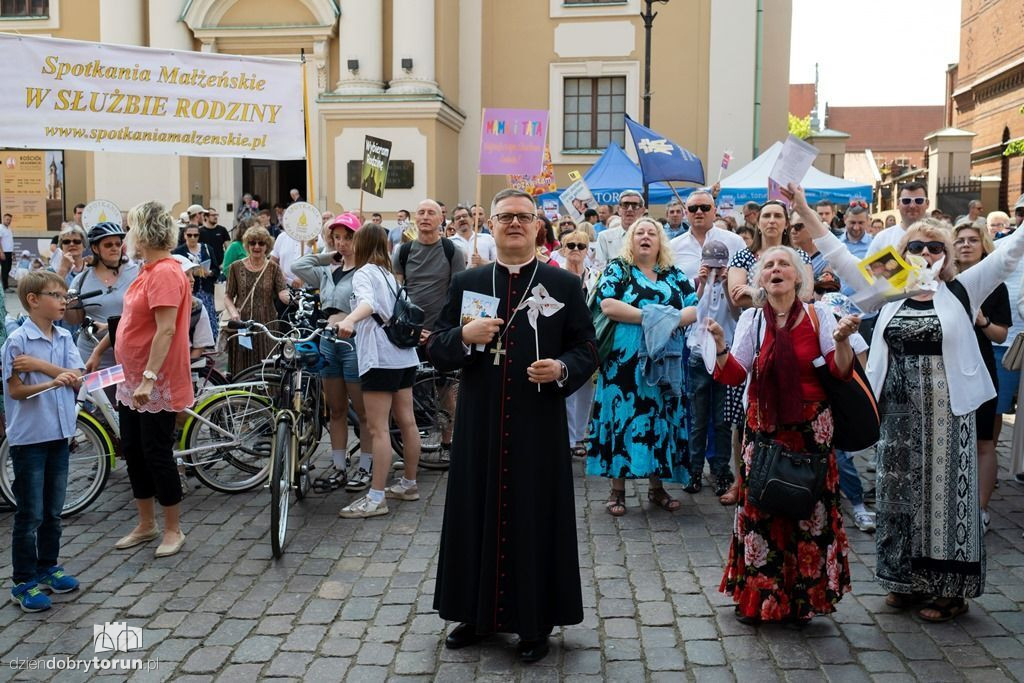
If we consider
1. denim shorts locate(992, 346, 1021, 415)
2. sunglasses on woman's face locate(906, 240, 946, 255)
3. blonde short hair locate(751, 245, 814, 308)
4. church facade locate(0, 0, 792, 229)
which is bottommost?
denim shorts locate(992, 346, 1021, 415)

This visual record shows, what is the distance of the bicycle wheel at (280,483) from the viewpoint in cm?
588

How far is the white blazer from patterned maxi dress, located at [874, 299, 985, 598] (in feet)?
0.16

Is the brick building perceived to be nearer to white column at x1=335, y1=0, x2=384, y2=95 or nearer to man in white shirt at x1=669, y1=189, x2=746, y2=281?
white column at x1=335, y1=0, x2=384, y2=95

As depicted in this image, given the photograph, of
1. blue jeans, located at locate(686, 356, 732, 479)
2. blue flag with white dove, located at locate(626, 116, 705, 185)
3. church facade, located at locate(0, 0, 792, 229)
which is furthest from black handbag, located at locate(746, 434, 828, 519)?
church facade, located at locate(0, 0, 792, 229)

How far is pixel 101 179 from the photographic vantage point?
24953mm

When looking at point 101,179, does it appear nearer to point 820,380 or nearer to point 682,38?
point 682,38

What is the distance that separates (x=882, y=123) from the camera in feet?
368

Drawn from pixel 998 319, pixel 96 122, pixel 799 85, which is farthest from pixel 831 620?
pixel 799 85

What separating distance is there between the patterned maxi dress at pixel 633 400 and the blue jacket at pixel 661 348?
0.05m

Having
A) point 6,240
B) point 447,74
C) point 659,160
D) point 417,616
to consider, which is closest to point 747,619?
point 417,616

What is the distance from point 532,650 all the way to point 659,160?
12.2 meters

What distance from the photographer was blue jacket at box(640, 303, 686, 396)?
6668 millimetres

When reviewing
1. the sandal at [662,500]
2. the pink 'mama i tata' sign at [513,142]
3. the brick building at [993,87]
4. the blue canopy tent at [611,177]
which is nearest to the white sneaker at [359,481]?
the sandal at [662,500]

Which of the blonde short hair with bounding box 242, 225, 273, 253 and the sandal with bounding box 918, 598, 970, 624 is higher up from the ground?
the blonde short hair with bounding box 242, 225, 273, 253
